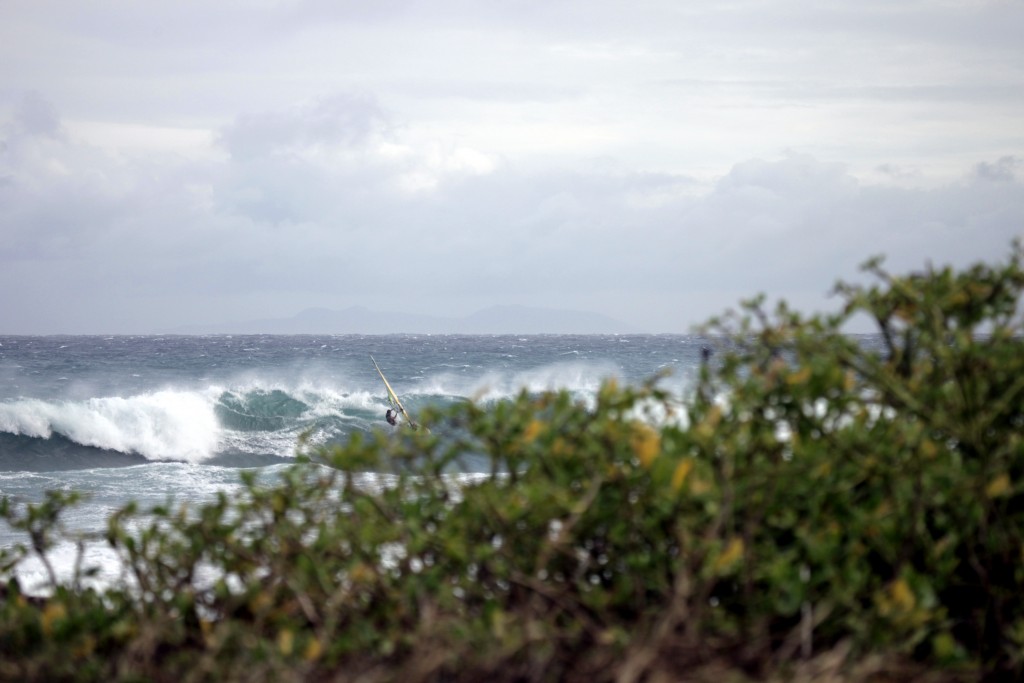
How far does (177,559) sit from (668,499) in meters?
1.41

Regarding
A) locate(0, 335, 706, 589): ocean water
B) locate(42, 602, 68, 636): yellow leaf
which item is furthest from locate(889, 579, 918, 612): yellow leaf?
locate(42, 602, 68, 636): yellow leaf

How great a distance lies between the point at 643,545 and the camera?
9.55 feet

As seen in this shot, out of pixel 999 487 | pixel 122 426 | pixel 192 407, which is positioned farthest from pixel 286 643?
pixel 192 407

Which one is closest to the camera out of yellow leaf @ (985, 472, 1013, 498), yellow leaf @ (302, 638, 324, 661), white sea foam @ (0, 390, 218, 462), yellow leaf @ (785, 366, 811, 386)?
yellow leaf @ (302, 638, 324, 661)

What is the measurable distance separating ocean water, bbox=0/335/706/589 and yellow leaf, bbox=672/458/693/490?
15.5 inches

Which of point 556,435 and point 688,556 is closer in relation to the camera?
point 688,556

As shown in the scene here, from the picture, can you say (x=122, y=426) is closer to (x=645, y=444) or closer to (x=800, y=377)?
(x=800, y=377)

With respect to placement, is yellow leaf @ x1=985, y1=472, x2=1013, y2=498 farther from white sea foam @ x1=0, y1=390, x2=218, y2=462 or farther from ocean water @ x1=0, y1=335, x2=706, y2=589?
white sea foam @ x1=0, y1=390, x2=218, y2=462

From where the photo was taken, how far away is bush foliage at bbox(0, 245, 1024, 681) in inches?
Result: 103

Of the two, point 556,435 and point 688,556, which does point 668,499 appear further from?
point 556,435

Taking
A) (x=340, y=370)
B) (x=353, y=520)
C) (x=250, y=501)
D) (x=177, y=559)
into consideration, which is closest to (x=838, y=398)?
(x=353, y=520)

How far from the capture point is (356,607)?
2891 millimetres

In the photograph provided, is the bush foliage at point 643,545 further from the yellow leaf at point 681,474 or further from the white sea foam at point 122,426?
the white sea foam at point 122,426

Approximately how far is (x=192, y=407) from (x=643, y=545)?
28.4 metres
